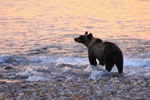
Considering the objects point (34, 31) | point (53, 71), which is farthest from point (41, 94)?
point (34, 31)

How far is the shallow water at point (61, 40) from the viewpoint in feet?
34.1

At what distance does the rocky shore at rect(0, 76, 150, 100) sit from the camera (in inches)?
264

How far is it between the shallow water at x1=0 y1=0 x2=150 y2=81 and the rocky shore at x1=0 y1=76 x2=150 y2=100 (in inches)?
45.3

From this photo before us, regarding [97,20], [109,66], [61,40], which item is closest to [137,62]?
[109,66]

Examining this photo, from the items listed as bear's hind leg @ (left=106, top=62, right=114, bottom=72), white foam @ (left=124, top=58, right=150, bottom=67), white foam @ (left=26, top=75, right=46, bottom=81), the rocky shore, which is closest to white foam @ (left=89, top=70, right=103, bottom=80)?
bear's hind leg @ (left=106, top=62, right=114, bottom=72)

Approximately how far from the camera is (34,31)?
19.3 metres

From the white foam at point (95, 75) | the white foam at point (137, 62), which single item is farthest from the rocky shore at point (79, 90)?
the white foam at point (137, 62)

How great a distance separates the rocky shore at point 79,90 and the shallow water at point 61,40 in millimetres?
1149

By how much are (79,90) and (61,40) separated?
9.82 m

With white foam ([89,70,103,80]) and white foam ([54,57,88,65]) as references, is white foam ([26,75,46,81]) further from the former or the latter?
white foam ([54,57,88,65])

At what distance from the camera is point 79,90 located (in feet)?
23.8

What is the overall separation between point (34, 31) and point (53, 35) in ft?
5.14

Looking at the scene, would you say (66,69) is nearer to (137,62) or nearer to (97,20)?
(137,62)

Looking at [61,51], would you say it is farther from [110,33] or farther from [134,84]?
[134,84]
